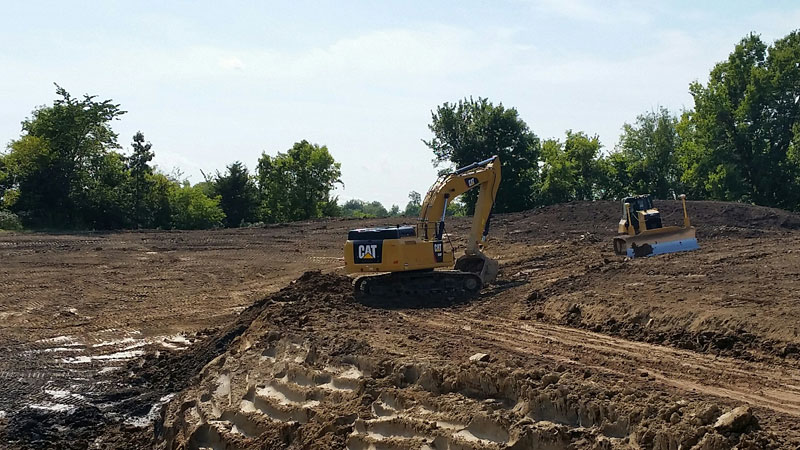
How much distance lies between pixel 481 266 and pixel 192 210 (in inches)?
1430

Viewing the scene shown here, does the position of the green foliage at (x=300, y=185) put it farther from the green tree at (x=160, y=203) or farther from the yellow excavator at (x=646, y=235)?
the yellow excavator at (x=646, y=235)

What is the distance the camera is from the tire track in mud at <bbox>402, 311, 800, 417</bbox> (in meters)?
10.2

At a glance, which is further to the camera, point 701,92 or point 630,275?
point 701,92

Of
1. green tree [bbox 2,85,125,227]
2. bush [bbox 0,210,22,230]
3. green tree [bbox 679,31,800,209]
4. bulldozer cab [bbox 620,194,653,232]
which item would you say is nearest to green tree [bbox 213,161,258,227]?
green tree [bbox 2,85,125,227]

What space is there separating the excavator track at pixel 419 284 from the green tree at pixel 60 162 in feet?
105

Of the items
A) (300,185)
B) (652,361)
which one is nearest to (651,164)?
(300,185)

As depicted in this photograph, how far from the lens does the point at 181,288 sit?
25.6m

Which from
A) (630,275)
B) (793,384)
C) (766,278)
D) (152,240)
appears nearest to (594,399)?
(793,384)

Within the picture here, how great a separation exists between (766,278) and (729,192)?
30.7 metres

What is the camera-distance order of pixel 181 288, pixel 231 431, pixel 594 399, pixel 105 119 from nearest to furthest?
pixel 594 399
pixel 231 431
pixel 181 288
pixel 105 119

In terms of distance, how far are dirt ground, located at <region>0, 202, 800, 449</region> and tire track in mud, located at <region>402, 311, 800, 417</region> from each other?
0.05m

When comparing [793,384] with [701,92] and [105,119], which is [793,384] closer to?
[701,92]

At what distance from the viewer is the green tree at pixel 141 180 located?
49656 mm

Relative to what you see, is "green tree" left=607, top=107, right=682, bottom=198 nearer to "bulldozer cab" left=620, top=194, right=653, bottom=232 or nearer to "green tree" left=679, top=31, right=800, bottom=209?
"green tree" left=679, top=31, right=800, bottom=209
